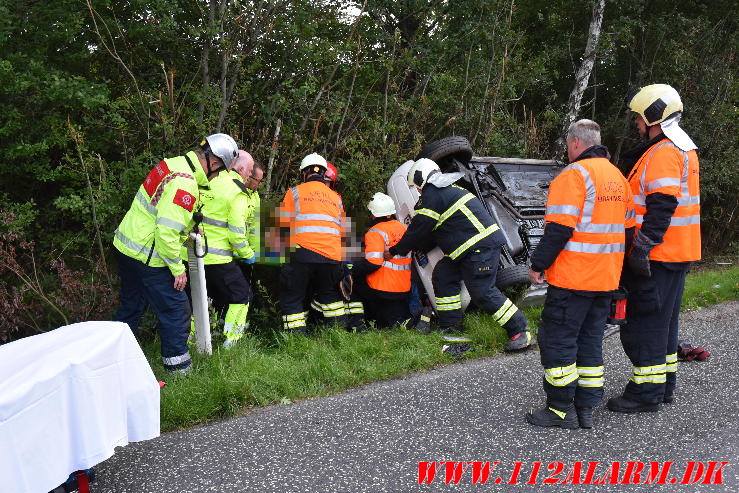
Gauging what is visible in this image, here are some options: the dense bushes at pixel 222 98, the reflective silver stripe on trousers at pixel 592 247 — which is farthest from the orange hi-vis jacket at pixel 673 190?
the dense bushes at pixel 222 98

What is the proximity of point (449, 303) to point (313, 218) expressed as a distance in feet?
4.80

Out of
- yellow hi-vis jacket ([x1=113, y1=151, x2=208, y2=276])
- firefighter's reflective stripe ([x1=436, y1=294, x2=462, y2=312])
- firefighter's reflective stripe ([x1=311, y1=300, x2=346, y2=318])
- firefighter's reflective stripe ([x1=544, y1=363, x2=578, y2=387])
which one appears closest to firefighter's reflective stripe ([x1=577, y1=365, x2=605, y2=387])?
firefighter's reflective stripe ([x1=544, y1=363, x2=578, y2=387])

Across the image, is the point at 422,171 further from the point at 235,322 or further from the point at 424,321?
the point at 235,322

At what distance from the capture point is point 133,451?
3.36 m

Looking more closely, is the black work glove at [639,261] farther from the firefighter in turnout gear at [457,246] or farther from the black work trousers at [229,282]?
the black work trousers at [229,282]

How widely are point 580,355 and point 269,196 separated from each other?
3882 millimetres

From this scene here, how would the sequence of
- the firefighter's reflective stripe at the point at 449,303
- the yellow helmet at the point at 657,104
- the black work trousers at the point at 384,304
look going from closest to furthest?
the yellow helmet at the point at 657,104 → the firefighter's reflective stripe at the point at 449,303 → the black work trousers at the point at 384,304

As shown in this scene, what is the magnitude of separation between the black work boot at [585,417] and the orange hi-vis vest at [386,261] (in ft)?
8.28

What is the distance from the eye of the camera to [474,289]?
538 centimetres

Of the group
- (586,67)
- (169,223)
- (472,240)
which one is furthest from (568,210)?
(586,67)

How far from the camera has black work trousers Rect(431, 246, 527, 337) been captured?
17.2ft

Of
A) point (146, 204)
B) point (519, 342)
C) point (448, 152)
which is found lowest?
point (519, 342)

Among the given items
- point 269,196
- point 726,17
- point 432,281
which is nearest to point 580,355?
point 432,281

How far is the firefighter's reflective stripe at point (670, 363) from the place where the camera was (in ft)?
13.5
